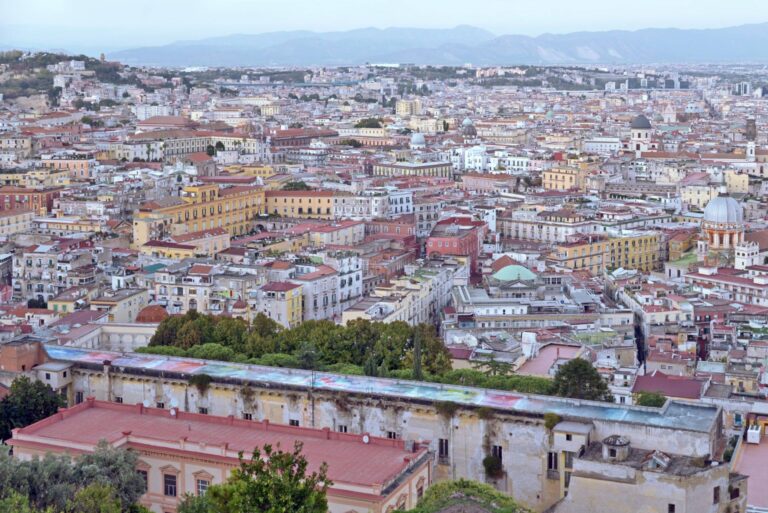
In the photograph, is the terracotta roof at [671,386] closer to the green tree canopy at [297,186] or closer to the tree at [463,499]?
the tree at [463,499]

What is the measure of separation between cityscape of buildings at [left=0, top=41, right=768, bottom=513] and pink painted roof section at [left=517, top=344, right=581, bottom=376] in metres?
0.10

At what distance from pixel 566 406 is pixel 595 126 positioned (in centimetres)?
6699

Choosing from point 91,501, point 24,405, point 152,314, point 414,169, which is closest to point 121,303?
point 152,314

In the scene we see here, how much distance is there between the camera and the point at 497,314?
2664 cm

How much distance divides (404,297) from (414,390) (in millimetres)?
10496

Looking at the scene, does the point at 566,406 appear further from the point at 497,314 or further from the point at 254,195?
the point at 254,195

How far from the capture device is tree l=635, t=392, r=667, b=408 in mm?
18797

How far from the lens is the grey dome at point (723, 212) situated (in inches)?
1432

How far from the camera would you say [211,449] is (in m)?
15.5

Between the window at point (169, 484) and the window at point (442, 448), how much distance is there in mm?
3529

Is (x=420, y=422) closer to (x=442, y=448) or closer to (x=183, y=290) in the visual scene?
(x=442, y=448)

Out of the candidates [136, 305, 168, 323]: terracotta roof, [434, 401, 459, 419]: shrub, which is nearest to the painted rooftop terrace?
[434, 401, 459, 419]: shrub

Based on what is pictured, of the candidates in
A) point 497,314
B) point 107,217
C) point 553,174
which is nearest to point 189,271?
point 497,314

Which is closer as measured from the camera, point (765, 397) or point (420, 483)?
point (420, 483)
